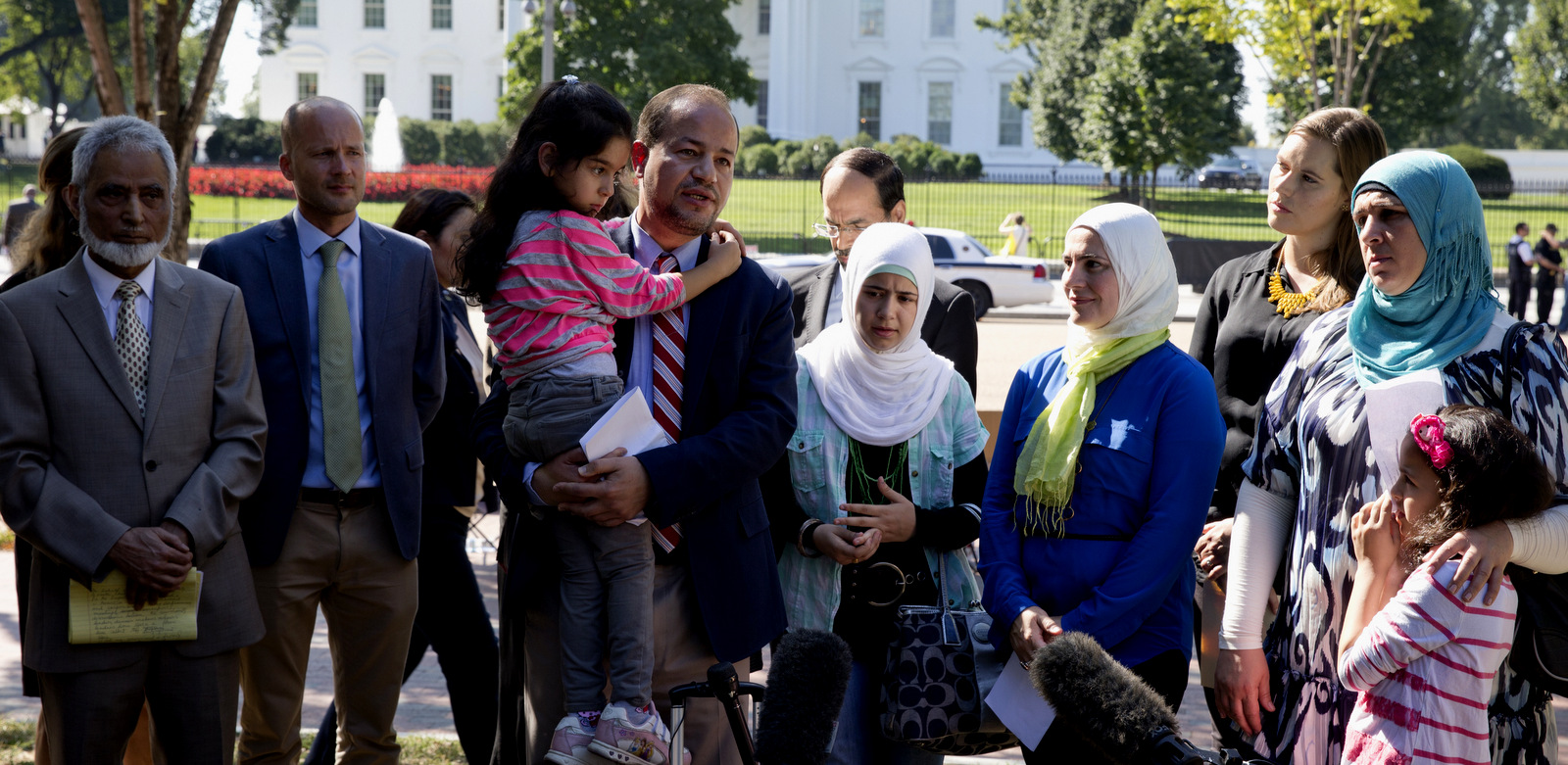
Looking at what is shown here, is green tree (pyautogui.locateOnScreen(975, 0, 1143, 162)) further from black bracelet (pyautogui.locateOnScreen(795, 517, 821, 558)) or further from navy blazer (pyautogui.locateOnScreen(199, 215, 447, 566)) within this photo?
black bracelet (pyautogui.locateOnScreen(795, 517, 821, 558))

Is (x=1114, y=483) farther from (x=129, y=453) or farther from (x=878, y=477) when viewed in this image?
(x=129, y=453)

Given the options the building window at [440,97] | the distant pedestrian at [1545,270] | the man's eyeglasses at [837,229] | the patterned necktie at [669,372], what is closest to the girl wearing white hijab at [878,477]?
the patterned necktie at [669,372]

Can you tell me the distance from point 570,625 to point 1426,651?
1.96 metres

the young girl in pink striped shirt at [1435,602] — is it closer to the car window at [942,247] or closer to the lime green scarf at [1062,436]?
the lime green scarf at [1062,436]

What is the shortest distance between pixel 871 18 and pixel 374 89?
26804mm

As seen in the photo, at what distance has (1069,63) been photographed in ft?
151

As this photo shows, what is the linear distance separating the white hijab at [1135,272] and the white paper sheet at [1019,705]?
92 centimetres

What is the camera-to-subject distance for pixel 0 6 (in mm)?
52156

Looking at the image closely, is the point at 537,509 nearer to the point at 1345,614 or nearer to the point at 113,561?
the point at 113,561

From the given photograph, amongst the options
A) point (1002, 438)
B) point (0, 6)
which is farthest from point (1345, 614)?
point (0, 6)

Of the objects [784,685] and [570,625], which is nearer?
[784,685]

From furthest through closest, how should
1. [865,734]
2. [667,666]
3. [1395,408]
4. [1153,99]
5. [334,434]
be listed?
[1153,99], [334,434], [865,734], [667,666], [1395,408]

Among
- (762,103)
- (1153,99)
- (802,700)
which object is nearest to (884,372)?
(802,700)

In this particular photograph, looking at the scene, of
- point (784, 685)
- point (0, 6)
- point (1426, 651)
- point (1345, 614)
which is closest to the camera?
point (784, 685)
